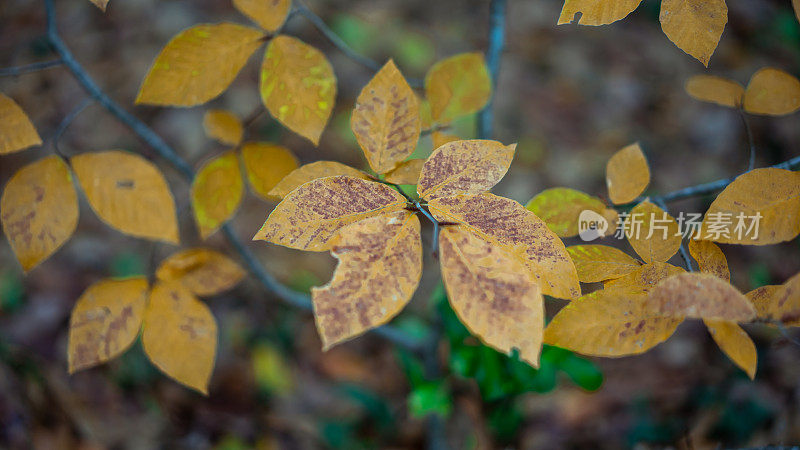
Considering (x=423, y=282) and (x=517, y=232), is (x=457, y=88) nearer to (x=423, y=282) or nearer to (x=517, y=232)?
(x=517, y=232)

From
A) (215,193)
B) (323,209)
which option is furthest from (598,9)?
(215,193)

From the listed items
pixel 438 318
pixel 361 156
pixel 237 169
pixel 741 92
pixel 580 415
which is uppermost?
pixel 741 92

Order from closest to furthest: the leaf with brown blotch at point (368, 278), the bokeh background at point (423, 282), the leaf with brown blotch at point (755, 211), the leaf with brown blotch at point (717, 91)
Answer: the leaf with brown blotch at point (368, 278), the leaf with brown blotch at point (755, 211), the leaf with brown blotch at point (717, 91), the bokeh background at point (423, 282)

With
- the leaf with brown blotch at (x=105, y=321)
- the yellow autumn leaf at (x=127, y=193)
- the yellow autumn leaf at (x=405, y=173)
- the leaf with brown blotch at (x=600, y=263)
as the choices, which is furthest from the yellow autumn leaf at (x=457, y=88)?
the leaf with brown blotch at (x=105, y=321)

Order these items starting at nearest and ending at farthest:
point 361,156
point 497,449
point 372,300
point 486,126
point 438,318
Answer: point 372,300 → point 486,126 → point 438,318 → point 497,449 → point 361,156

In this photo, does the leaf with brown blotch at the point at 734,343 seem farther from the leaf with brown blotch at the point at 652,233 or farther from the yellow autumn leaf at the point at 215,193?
the yellow autumn leaf at the point at 215,193

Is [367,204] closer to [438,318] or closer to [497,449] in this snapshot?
[438,318]

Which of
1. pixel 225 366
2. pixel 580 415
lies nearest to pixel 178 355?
pixel 225 366
